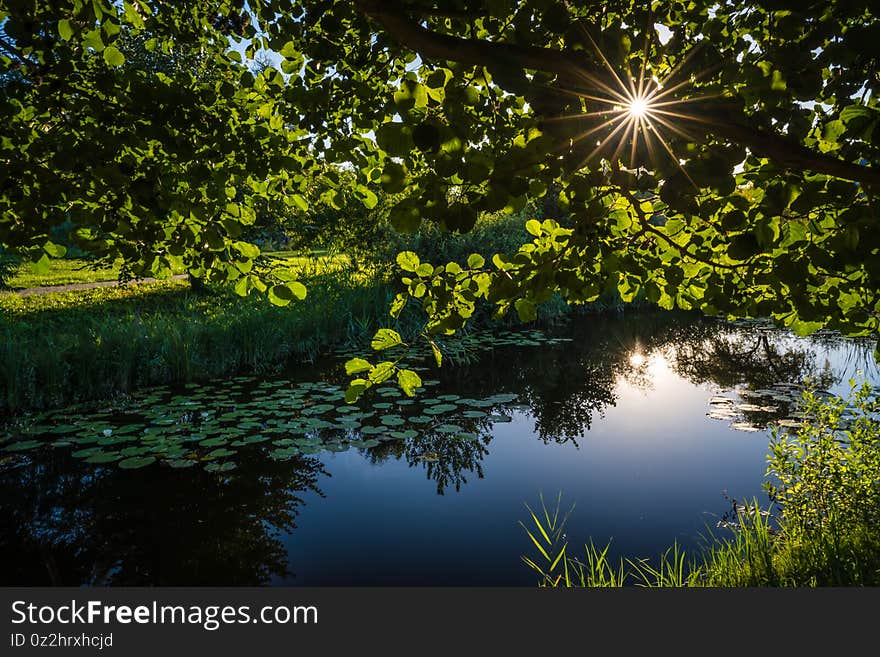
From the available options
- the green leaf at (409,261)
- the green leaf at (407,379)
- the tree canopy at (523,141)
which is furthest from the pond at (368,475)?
the green leaf at (409,261)

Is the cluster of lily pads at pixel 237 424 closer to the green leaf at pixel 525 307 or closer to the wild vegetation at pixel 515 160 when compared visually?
the wild vegetation at pixel 515 160

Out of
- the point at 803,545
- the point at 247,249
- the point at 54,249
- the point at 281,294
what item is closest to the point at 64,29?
the point at 54,249

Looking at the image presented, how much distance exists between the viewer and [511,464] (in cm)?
495

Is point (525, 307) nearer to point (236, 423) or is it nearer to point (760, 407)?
point (236, 423)

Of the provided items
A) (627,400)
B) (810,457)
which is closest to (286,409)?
(627,400)

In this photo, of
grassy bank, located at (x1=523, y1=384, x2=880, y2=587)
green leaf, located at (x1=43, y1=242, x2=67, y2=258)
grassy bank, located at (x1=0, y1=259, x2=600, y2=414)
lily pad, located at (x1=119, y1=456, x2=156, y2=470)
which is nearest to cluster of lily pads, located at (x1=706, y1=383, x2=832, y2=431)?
grassy bank, located at (x1=523, y1=384, x2=880, y2=587)

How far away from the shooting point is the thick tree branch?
3.30 ft

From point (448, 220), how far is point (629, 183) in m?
0.57

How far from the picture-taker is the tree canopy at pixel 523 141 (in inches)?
42.4

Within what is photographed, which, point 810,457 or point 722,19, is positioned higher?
point 722,19

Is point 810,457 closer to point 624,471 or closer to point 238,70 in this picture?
point 624,471

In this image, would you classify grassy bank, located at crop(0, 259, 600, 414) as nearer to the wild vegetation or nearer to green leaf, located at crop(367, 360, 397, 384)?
the wild vegetation

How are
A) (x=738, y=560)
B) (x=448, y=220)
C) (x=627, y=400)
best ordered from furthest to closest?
(x=627, y=400), (x=738, y=560), (x=448, y=220)

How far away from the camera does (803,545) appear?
2.93 metres
